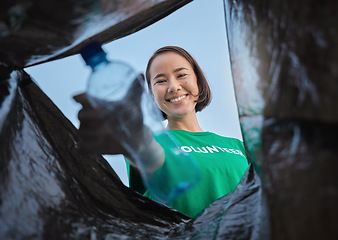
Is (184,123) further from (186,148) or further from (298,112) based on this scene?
(298,112)

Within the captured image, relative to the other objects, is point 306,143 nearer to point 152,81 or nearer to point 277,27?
point 277,27

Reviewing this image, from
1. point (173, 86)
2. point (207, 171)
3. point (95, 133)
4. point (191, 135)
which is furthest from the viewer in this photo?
point (191, 135)

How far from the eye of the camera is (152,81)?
3.98ft

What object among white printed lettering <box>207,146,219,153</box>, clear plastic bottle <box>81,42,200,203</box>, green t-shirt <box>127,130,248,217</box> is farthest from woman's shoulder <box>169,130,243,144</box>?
clear plastic bottle <box>81,42,200,203</box>

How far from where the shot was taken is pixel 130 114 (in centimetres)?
60

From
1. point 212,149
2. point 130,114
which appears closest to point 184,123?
point 212,149

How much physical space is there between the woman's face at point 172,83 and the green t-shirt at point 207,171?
4.6 inches

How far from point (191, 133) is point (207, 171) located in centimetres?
29

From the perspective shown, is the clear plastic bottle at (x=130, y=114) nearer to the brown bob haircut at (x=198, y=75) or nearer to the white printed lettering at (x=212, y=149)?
the white printed lettering at (x=212, y=149)

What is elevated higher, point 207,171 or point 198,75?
point 198,75

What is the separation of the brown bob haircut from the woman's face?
30mm

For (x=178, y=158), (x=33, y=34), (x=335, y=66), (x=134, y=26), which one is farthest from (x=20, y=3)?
(x=178, y=158)

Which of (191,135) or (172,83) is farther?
(191,135)

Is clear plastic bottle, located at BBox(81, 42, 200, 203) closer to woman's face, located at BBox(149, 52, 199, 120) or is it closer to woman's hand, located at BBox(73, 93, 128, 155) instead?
woman's hand, located at BBox(73, 93, 128, 155)
